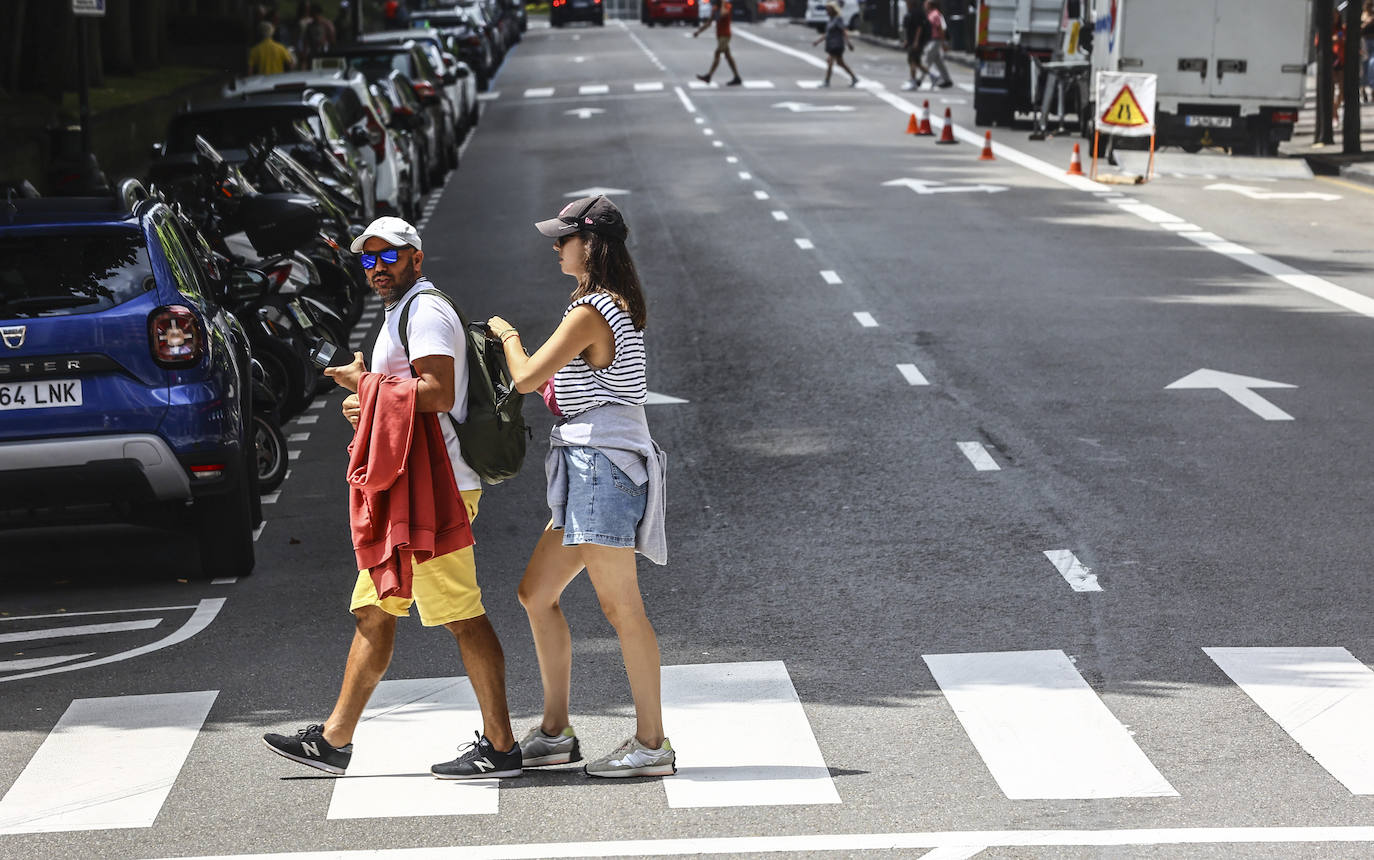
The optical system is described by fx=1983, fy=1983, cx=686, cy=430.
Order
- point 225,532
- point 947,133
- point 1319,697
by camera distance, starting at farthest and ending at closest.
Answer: point 947,133 → point 225,532 → point 1319,697

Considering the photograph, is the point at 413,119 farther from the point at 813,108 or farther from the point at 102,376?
the point at 813,108

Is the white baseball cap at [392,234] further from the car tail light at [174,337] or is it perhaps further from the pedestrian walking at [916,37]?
the pedestrian walking at [916,37]

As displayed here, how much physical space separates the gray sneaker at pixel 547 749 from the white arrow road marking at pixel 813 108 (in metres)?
32.7

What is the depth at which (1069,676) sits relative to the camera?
23.9 feet

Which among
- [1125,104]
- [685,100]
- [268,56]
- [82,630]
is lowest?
[82,630]

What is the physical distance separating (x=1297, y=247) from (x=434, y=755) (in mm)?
14996

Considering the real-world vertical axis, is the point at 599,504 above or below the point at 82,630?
above

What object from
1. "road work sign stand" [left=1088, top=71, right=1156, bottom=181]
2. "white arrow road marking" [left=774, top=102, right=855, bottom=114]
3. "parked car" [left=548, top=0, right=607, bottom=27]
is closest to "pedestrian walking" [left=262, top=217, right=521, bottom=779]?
"road work sign stand" [left=1088, top=71, right=1156, bottom=181]

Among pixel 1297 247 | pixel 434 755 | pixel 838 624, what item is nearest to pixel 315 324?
pixel 838 624

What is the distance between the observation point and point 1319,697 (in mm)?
6992

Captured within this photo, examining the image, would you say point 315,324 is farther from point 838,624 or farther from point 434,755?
point 434,755

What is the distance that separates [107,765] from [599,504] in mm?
1920

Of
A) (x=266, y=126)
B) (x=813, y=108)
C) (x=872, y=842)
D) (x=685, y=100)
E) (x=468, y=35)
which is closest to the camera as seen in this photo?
(x=872, y=842)

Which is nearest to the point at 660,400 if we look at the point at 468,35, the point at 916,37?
the point at 916,37
